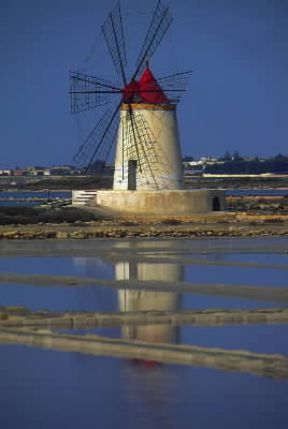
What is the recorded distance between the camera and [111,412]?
703cm

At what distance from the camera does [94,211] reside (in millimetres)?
31391

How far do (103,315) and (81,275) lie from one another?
4.55 metres

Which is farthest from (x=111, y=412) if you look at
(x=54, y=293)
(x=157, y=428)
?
(x=54, y=293)

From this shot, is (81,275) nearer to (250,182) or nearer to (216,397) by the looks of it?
(216,397)

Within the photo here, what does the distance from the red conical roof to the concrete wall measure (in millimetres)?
2420

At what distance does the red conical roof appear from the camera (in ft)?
105

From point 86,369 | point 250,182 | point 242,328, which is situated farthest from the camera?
point 250,182

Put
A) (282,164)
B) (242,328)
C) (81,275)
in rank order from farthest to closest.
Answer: (282,164) → (81,275) → (242,328)

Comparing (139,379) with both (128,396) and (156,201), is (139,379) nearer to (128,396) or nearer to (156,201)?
(128,396)

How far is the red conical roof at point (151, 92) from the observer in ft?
105

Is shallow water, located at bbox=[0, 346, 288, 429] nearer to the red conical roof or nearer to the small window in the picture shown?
the red conical roof

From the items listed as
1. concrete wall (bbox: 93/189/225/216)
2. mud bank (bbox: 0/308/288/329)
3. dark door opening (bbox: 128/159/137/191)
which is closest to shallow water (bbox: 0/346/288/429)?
mud bank (bbox: 0/308/288/329)

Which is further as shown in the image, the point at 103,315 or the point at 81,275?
the point at 81,275

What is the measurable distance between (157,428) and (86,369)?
1.62 m
